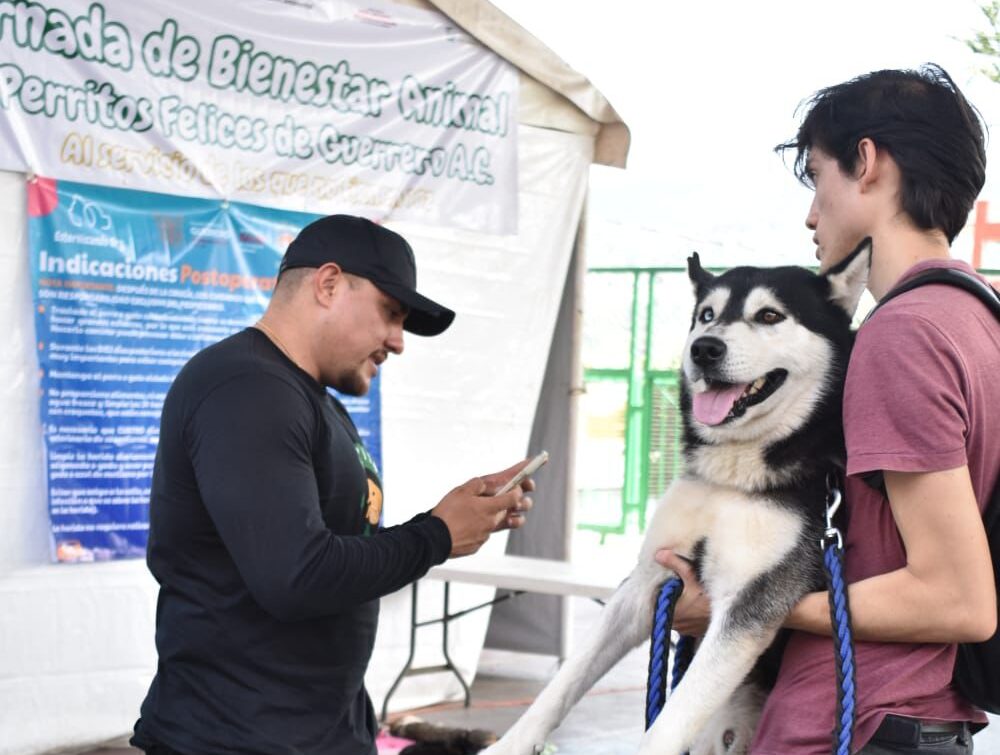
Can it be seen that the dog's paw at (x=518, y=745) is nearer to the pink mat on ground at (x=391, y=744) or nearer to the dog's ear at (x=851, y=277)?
the dog's ear at (x=851, y=277)

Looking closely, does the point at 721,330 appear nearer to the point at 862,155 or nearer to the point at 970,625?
the point at 862,155

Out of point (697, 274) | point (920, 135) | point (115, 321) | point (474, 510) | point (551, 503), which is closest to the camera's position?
point (920, 135)

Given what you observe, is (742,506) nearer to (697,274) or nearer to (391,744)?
(697,274)

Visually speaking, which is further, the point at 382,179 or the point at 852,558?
the point at 382,179

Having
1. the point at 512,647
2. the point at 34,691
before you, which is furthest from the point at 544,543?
the point at 34,691

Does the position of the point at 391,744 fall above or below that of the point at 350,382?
below

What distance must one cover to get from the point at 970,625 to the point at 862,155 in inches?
26.0

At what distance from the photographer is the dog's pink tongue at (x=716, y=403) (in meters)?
1.93

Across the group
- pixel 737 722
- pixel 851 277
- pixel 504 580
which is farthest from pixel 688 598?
pixel 504 580

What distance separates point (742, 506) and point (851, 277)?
0.39 metres

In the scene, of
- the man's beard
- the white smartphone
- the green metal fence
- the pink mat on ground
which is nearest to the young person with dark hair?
the white smartphone

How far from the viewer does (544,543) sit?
6.70 meters

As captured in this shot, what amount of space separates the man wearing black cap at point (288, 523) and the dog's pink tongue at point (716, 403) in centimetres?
50

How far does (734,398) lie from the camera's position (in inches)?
76.5
